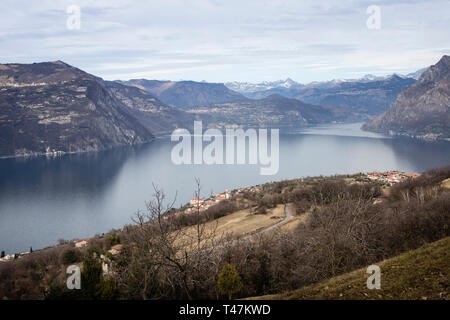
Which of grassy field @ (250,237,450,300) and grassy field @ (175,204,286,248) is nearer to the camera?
grassy field @ (250,237,450,300)

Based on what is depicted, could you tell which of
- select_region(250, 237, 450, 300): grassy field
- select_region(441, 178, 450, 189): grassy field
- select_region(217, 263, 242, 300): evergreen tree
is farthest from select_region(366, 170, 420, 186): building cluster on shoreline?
select_region(217, 263, 242, 300): evergreen tree

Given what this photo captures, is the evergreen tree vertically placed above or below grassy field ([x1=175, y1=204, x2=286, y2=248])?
above

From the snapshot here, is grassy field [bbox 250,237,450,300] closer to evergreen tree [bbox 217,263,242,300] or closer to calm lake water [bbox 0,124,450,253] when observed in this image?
evergreen tree [bbox 217,263,242,300]

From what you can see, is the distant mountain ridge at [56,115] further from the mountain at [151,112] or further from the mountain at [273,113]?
the mountain at [273,113]

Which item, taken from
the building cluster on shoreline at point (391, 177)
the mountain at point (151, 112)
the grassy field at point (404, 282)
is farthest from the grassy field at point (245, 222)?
the mountain at point (151, 112)

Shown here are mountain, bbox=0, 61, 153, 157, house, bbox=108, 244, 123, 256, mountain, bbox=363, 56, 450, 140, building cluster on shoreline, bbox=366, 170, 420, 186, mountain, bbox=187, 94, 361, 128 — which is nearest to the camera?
house, bbox=108, 244, 123, 256

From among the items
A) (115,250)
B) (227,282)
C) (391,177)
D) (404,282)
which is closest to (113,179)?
(115,250)

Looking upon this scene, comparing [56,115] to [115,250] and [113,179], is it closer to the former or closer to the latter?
[113,179]
